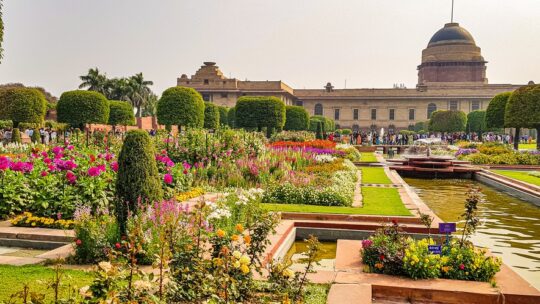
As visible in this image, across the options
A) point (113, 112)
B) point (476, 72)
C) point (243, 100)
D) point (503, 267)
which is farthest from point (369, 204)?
point (476, 72)

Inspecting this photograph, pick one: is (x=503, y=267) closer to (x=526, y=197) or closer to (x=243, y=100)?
(x=526, y=197)

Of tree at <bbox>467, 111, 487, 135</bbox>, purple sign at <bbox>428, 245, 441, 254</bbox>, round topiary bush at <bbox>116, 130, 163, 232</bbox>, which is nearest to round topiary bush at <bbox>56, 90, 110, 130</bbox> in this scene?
round topiary bush at <bbox>116, 130, 163, 232</bbox>

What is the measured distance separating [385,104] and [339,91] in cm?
587

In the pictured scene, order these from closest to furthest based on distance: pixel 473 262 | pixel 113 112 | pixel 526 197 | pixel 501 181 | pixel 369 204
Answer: pixel 473 262 < pixel 369 204 < pixel 526 197 < pixel 501 181 < pixel 113 112

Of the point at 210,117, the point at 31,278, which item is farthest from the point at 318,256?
the point at 210,117

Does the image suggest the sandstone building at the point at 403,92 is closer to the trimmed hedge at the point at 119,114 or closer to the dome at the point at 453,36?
the dome at the point at 453,36

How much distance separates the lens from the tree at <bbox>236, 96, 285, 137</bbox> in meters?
33.5

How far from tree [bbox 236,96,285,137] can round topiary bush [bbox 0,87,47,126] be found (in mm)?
12573

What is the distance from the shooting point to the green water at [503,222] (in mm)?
6316

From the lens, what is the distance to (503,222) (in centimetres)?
880

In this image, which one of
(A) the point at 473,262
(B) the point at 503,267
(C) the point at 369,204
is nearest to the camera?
(A) the point at 473,262

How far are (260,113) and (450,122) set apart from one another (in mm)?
21516

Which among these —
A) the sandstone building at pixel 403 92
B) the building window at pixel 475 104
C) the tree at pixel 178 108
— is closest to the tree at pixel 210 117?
the tree at pixel 178 108

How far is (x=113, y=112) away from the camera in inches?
1465
